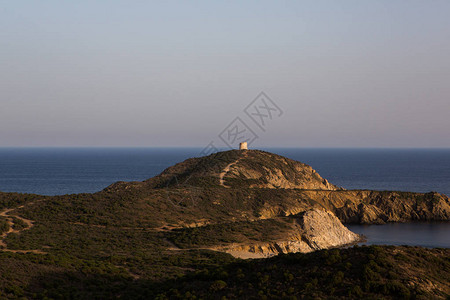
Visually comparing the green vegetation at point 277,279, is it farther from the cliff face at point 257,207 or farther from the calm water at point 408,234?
the calm water at point 408,234

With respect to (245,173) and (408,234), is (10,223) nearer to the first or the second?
(245,173)

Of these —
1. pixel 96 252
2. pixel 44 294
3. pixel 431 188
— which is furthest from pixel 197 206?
pixel 431 188

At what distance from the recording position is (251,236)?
5691cm

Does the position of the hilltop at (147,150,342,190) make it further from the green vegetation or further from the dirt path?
the green vegetation

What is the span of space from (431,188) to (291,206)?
8662 cm

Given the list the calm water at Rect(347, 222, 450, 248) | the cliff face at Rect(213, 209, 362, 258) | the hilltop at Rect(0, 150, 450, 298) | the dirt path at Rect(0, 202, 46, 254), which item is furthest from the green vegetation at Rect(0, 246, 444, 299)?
the calm water at Rect(347, 222, 450, 248)

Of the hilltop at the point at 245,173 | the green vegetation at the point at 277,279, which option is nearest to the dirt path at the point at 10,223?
the green vegetation at the point at 277,279

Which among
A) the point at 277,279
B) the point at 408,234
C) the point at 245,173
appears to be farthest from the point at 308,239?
the point at 277,279

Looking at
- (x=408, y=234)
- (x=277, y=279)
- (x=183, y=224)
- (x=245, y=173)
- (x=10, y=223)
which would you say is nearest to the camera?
(x=277, y=279)

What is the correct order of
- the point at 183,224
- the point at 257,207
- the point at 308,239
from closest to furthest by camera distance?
1. the point at 308,239
2. the point at 183,224
3. the point at 257,207

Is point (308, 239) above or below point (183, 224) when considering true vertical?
below

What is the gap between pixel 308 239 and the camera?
60.8 metres

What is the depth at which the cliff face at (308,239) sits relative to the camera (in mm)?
52469

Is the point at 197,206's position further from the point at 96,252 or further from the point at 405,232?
the point at 405,232
